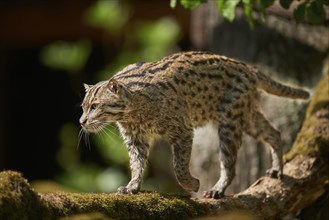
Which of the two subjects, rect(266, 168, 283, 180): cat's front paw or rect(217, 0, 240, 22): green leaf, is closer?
rect(266, 168, 283, 180): cat's front paw

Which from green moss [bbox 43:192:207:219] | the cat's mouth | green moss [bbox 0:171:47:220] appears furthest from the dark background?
green moss [bbox 0:171:47:220]

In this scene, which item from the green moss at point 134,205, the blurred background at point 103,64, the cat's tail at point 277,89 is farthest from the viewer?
the blurred background at point 103,64

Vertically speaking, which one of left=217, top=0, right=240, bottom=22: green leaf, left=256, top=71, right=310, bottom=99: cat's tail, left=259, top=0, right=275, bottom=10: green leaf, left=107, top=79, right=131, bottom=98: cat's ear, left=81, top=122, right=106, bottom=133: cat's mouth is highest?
left=259, top=0, right=275, bottom=10: green leaf

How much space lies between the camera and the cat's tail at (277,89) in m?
8.89

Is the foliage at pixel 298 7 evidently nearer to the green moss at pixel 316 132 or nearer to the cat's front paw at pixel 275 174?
the green moss at pixel 316 132

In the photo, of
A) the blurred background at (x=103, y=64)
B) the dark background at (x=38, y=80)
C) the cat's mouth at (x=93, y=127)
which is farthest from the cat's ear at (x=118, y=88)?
the dark background at (x=38, y=80)

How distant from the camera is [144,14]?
13.7 m

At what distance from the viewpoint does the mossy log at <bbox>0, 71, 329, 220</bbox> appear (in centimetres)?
586

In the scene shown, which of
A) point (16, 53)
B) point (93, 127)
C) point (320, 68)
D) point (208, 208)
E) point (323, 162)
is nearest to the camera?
point (208, 208)

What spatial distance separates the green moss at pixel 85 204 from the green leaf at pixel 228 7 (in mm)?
1938

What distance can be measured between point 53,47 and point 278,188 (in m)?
6.37

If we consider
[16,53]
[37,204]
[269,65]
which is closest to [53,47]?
[16,53]

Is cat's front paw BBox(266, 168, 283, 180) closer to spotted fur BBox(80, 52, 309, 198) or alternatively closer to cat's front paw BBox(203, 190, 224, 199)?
spotted fur BBox(80, 52, 309, 198)

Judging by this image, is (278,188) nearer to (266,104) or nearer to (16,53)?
(266,104)
